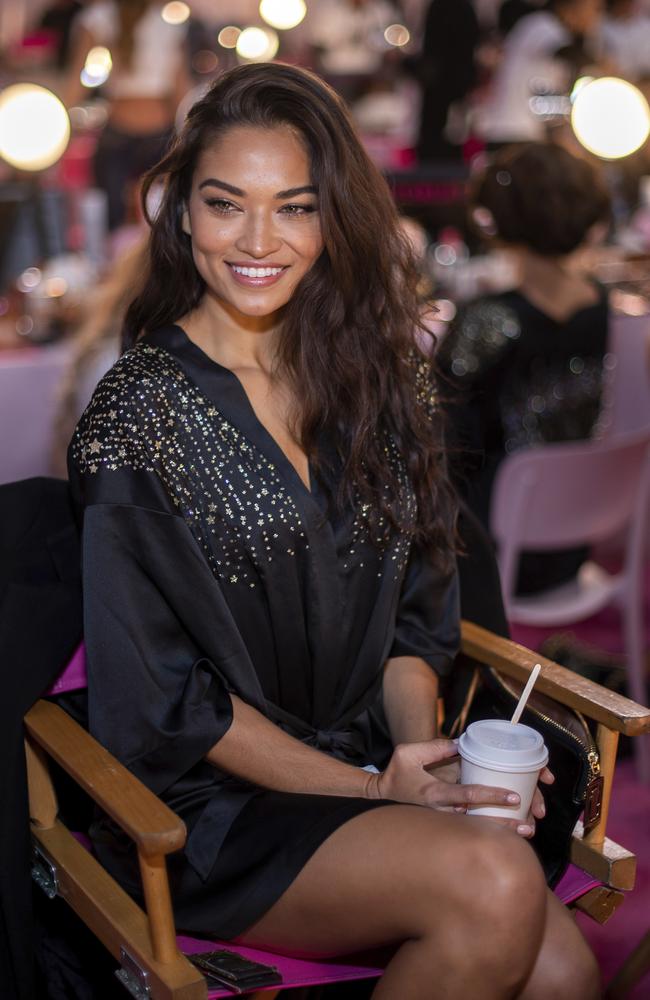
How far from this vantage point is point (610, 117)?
3.73m

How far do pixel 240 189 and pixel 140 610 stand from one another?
1.65 feet

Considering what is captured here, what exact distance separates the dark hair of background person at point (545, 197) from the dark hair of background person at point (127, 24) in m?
3.06

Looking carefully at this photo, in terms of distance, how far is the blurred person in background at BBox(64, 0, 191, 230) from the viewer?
5305 millimetres

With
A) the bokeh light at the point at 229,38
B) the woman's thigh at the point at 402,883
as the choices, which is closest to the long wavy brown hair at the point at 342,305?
the woman's thigh at the point at 402,883

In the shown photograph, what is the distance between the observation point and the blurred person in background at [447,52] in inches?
230

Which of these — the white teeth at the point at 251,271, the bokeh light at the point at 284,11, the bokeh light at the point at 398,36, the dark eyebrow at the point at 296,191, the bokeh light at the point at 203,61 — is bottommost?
the white teeth at the point at 251,271

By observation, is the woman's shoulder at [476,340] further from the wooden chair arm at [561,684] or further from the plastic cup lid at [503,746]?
the plastic cup lid at [503,746]

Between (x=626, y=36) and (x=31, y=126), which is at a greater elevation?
(x=626, y=36)

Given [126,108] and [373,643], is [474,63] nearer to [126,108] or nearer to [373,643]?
[126,108]

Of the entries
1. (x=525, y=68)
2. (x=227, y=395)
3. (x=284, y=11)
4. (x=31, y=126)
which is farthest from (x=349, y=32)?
(x=227, y=395)

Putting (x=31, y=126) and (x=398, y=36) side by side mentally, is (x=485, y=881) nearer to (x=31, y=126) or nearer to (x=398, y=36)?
(x=31, y=126)

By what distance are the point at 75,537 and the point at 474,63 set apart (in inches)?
198

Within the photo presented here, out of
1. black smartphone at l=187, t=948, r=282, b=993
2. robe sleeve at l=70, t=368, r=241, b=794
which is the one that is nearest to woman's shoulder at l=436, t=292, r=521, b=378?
robe sleeve at l=70, t=368, r=241, b=794

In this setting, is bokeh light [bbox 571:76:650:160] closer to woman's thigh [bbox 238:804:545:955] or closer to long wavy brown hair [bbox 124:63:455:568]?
long wavy brown hair [bbox 124:63:455:568]
